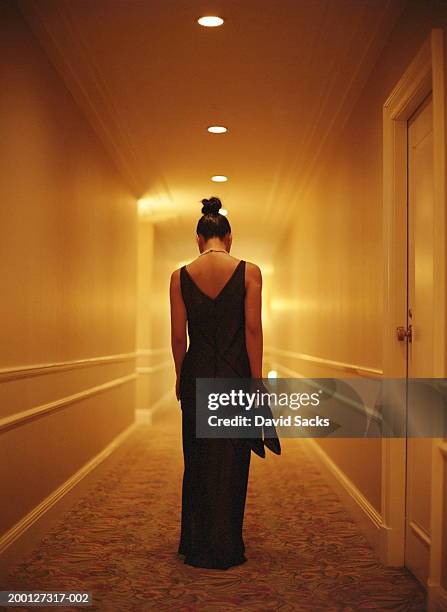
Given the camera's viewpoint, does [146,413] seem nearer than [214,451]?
No

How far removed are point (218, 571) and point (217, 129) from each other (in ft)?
10.6

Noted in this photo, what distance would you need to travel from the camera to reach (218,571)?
117 inches

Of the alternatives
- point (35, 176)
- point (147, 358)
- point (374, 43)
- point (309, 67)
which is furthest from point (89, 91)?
point (147, 358)

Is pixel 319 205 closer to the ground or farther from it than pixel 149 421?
farther from it

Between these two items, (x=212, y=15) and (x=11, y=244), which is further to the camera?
(x=212, y=15)

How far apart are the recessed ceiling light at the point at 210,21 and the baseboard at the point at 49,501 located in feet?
8.55

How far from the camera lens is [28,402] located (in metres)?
3.33

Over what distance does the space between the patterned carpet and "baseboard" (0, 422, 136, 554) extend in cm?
13

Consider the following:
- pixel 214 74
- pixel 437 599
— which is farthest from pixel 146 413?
pixel 437 599

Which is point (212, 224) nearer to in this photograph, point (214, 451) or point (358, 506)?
point (214, 451)

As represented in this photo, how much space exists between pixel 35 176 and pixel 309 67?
168cm

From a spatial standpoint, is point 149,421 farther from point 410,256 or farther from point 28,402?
point 410,256

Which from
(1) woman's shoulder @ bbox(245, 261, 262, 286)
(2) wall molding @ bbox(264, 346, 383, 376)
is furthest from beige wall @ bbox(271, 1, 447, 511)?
(1) woman's shoulder @ bbox(245, 261, 262, 286)

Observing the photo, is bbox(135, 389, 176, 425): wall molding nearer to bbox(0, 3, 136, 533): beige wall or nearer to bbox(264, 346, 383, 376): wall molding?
bbox(264, 346, 383, 376): wall molding
